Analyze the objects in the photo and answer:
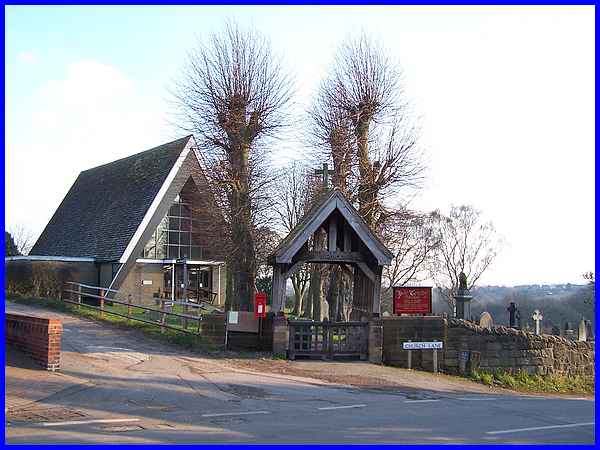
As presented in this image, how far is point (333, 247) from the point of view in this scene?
20625mm

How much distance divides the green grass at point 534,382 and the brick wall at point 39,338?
→ 11.8 metres

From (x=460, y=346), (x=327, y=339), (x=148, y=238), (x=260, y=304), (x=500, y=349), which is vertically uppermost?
(x=148, y=238)

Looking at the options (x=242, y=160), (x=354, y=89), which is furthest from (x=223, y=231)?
(x=354, y=89)

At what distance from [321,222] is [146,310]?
9716 mm

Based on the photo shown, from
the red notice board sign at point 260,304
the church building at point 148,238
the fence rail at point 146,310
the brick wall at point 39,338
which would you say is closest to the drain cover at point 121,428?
the brick wall at point 39,338

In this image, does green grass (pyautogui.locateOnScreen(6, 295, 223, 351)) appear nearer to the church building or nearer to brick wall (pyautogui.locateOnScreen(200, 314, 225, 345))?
brick wall (pyautogui.locateOnScreen(200, 314, 225, 345))

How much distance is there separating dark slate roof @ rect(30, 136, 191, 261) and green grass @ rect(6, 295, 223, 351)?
A: 5073mm

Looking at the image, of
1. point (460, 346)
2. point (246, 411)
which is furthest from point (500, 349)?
point (246, 411)

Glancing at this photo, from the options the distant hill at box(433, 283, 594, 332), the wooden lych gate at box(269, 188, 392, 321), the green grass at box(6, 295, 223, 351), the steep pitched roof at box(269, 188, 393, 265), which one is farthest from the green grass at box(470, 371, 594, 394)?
the distant hill at box(433, 283, 594, 332)

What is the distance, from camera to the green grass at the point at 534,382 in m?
21.0

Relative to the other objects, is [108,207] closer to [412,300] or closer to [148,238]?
[148,238]

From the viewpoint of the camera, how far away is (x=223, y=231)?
27.5 m

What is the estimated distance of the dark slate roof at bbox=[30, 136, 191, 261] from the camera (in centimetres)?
3759

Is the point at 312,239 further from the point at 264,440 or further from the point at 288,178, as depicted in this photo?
the point at 288,178
